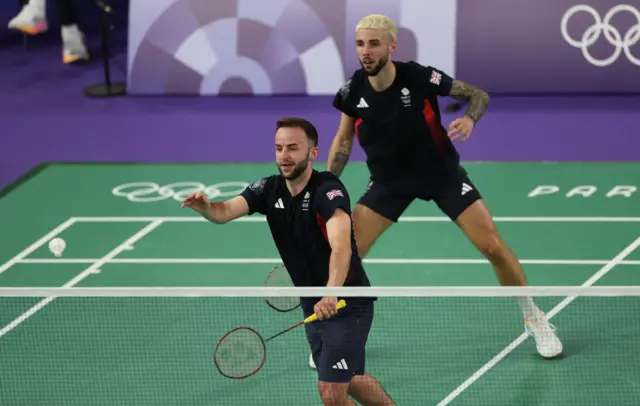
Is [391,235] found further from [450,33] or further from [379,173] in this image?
[450,33]

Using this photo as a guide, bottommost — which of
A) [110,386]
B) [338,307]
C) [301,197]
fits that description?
[110,386]

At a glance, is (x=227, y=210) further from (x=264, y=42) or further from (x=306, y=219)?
→ (x=264, y=42)

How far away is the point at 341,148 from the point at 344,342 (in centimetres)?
199

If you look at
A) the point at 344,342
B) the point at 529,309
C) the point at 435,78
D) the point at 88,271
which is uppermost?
the point at 435,78

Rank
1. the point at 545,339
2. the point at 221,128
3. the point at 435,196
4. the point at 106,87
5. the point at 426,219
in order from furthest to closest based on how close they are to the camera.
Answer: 1. the point at 106,87
2. the point at 221,128
3. the point at 426,219
4. the point at 435,196
5. the point at 545,339

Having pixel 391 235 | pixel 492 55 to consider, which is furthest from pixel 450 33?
pixel 391 235

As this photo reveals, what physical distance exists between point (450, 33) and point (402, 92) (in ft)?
21.5

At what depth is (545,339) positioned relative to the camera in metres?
7.78

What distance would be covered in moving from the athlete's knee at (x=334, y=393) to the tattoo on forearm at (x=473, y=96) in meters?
2.23

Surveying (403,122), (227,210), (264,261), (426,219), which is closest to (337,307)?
(227,210)

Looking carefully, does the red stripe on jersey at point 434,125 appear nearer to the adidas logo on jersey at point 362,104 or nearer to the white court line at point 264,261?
the adidas logo on jersey at point 362,104

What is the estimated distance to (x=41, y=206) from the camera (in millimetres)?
11484

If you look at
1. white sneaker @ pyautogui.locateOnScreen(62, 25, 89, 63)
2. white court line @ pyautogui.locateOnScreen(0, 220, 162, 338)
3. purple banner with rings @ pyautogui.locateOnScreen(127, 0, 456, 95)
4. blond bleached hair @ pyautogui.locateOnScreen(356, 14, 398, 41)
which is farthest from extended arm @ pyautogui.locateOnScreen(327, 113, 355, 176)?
white sneaker @ pyautogui.locateOnScreen(62, 25, 89, 63)

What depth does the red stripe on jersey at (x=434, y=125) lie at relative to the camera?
777 cm
